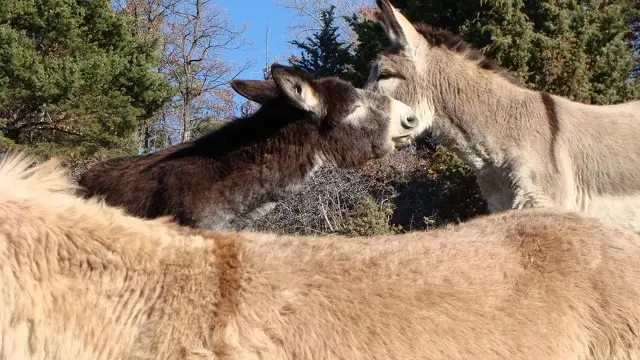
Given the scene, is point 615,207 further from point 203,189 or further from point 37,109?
point 37,109

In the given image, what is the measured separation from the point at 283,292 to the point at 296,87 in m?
3.64

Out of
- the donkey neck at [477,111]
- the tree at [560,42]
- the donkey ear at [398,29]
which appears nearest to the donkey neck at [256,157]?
the donkey neck at [477,111]

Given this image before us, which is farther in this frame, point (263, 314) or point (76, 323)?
point (263, 314)

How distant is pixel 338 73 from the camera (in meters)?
23.3

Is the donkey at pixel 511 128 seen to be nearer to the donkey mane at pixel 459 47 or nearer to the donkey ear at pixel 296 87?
the donkey mane at pixel 459 47

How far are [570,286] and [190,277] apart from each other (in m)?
1.72

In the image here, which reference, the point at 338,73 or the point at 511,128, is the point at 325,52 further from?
the point at 511,128

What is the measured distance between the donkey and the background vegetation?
432 centimetres

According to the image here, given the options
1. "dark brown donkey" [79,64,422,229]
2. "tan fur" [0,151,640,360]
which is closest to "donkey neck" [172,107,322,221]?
"dark brown donkey" [79,64,422,229]

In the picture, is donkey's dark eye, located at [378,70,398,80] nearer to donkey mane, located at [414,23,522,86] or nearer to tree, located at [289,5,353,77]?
donkey mane, located at [414,23,522,86]

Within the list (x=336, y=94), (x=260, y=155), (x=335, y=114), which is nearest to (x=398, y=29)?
(x=336, y=94)

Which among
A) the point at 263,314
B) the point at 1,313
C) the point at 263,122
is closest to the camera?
the point at 1,313

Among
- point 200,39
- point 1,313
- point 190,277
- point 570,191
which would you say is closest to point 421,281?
point 190,277

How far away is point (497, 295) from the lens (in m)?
3.04
